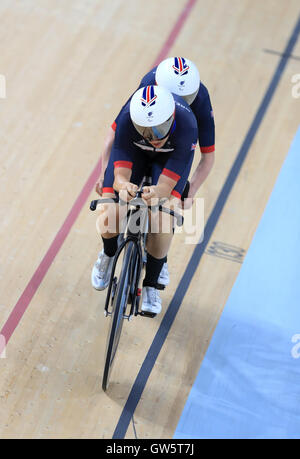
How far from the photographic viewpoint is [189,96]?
122 inches

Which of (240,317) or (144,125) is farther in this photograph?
(240,317)

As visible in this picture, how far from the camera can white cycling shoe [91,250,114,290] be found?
11.4 feet

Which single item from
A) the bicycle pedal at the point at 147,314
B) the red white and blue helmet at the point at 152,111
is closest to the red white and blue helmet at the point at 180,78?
the red white and blue helmet at the point at 152,111

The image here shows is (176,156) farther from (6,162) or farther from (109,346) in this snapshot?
(6,162)

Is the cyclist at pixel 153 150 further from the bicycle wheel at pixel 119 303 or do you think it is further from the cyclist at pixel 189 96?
the bicycle wheel at pixel 119 303

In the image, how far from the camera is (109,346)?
3.06 m

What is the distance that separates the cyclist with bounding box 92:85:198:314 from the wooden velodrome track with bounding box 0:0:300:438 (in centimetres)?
54

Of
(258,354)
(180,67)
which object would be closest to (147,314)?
(258,354)

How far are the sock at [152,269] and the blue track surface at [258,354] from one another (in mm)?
490

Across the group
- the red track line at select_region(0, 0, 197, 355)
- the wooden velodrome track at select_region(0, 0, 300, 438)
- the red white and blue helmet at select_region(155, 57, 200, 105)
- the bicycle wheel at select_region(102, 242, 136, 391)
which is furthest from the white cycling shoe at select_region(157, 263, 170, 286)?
the red white and blue helmet at select_region(155, 57, 200, 105)

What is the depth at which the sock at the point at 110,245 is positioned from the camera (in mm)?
3264

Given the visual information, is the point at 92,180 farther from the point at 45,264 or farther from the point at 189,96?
the point at 189,96

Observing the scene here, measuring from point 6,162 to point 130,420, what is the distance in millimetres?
1989
